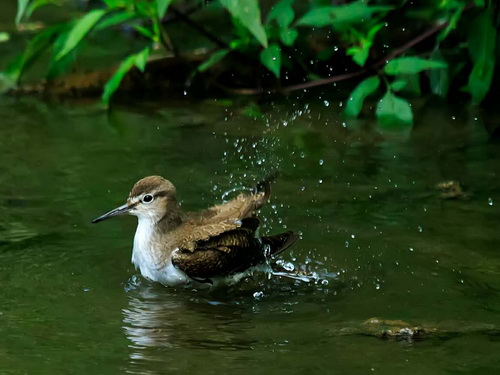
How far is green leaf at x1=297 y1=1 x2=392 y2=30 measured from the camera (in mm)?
9039

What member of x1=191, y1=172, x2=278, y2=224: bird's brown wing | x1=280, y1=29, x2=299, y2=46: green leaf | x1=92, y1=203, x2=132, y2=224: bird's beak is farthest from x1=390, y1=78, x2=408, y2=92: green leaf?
x1=92, y1=203, x2=132, y2=224: bird's beak

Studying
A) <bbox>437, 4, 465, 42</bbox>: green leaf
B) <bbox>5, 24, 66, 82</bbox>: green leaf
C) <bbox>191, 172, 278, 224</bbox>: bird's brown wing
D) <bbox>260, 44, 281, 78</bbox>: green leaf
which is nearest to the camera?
<bbox>191, 172, 278, 224</bbox>: bird's brown wing

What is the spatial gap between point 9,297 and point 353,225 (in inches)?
96.2

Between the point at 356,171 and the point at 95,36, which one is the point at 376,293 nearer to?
the point at 356,171

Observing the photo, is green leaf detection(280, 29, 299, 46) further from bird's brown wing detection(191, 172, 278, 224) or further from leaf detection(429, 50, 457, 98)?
bird's brown wing detection(191, 172, 278, 224)

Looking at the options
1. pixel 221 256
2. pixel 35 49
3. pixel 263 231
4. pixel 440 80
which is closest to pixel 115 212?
pixel 221 256

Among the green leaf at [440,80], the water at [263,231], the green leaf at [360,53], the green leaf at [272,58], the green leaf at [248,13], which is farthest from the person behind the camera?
the green leaf at [440,80]

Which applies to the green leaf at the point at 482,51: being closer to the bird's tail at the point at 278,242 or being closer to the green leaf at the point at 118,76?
the green leaf at the point at 118,76

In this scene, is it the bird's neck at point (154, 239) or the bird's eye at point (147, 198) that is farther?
the bird's eye at point (147, 198)

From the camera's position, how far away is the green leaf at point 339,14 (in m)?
9.04

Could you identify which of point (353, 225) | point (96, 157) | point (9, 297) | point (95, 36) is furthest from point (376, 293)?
point (95, 36)

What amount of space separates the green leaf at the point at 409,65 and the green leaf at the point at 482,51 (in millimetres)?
267

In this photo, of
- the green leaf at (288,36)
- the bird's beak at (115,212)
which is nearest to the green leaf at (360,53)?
the green leaf at (288,36)

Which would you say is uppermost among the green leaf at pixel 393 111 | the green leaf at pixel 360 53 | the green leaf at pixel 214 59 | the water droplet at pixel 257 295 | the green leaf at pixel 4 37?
the green leaf at pixel 360 53
